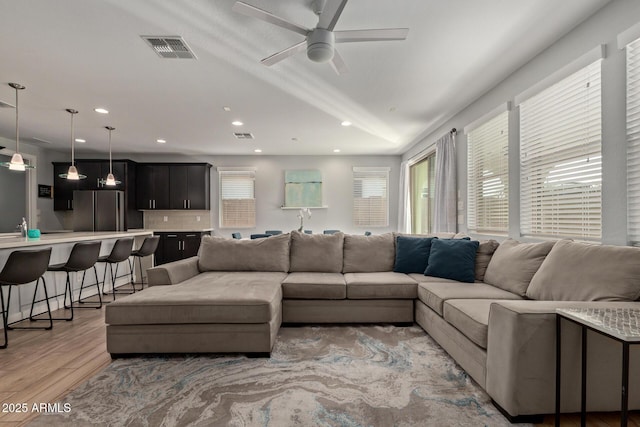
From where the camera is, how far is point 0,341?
288cm

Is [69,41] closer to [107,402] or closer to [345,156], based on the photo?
[107,402]

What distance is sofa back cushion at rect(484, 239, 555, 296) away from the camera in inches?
97.5

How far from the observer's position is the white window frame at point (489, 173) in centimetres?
347

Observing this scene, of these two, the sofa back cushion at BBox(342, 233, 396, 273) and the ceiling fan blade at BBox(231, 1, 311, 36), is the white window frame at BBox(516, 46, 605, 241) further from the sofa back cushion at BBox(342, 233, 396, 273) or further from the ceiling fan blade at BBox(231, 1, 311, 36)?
the ceiling fan blade at BBox(231, 1, 311, 36)

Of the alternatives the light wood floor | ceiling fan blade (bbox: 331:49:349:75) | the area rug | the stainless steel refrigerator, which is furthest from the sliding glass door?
the stainless steel refrigerator

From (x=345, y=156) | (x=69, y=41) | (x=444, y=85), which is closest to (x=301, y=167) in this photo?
(x=345, y=156)

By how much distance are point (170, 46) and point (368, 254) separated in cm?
291

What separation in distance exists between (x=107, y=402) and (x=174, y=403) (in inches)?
16.3

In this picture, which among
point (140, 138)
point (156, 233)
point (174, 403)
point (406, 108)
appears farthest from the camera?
point (156, 233)

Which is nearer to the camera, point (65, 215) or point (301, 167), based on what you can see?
point (65, 215)

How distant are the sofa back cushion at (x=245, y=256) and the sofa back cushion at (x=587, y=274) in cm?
247

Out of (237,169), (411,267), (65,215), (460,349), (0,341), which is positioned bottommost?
(0,341)

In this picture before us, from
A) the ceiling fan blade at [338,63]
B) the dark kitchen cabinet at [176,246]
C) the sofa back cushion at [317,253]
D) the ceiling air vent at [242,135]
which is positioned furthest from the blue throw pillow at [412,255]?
the dark kitchen cabinet at [176,246]

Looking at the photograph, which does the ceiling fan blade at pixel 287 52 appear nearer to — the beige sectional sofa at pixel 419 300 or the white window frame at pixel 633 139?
the beige sectional sofa at pixel 419 300
